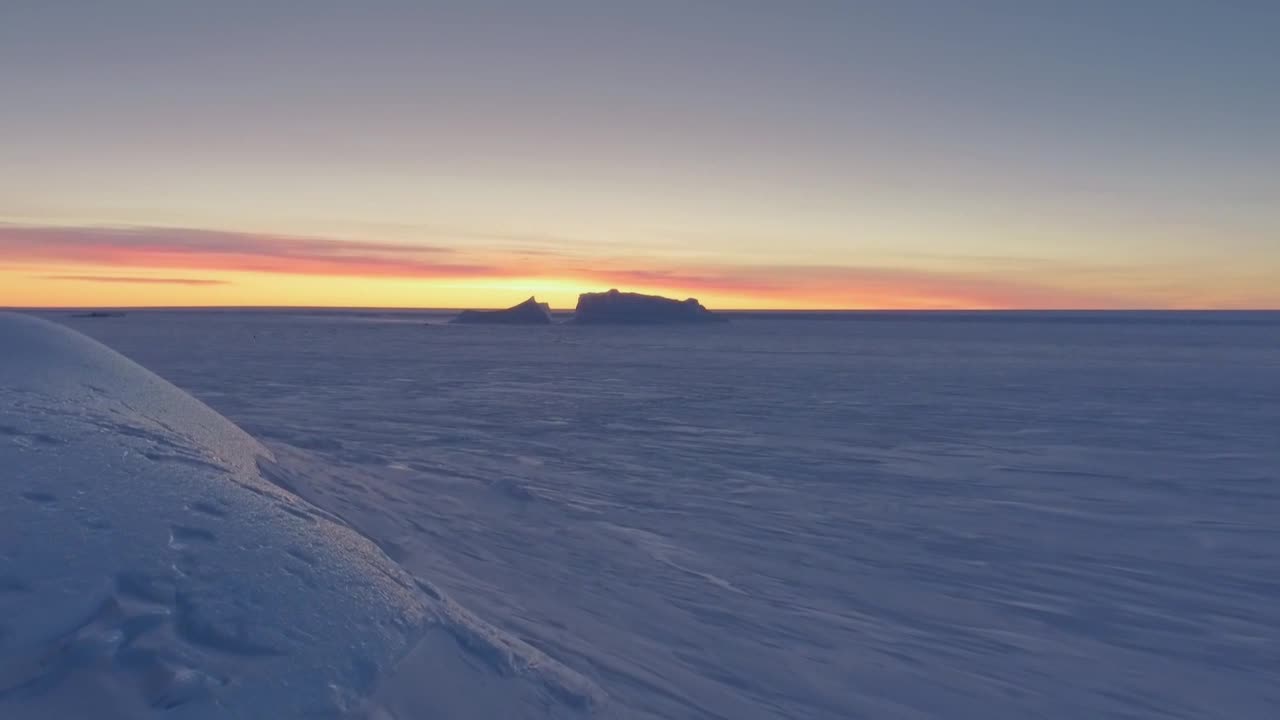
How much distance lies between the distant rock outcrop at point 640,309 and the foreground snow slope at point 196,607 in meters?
65.2

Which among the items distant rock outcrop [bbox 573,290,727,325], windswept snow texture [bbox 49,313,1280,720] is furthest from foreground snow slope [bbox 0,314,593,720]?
distant rock outcrop [bbox 573,290,727,325]

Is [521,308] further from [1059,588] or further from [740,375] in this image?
[1059,588]

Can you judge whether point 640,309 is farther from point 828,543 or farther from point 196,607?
point 196,607

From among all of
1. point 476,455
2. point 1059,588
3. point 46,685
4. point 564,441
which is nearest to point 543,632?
point 46,685

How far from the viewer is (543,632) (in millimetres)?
4344

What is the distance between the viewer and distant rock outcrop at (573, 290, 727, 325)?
2734 inches

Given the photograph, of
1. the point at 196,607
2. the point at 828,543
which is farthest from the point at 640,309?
the point at 196,607

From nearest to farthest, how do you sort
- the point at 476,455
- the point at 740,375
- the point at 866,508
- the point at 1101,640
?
the point at 1101,640 < the point at 866,508 < the point at 476,455 < the point at 740,375

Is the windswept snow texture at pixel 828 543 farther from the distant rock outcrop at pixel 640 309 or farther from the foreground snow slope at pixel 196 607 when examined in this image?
the distant rock outcrop at pixel 640 309

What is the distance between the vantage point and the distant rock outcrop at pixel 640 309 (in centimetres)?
6944

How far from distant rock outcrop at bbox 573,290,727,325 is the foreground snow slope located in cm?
6520

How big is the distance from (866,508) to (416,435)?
6269mm

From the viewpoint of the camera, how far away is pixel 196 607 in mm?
2889

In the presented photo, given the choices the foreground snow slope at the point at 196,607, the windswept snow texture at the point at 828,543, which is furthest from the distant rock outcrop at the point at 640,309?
the foreground snow slope at the point at 196,607
